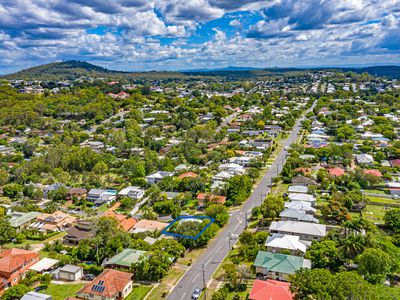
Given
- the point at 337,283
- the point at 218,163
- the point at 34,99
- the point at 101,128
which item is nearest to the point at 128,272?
the point at 337,283

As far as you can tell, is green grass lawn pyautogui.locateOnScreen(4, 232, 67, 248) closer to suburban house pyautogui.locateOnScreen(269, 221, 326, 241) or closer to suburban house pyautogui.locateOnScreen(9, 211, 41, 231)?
suburban house pyautogui.locateOnScreen(9, 211, 41, 231)

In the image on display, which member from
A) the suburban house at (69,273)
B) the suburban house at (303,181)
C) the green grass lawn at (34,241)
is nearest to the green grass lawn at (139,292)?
the suburban house at (69,273)

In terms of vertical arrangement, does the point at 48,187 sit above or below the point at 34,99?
below

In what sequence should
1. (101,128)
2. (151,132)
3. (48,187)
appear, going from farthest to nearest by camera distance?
(101,128) < (151,132) < (48,187)

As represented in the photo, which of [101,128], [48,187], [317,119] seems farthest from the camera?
[317,119]

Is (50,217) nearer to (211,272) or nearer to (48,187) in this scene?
(48,187)

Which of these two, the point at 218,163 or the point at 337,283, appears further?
the point at 218,163

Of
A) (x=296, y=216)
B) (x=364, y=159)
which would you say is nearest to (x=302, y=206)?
(x=296, y=216)
